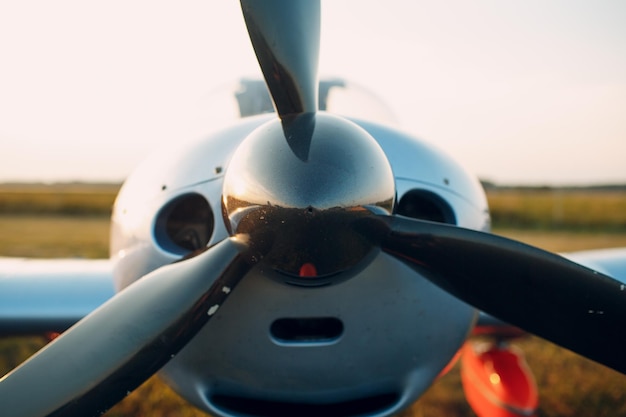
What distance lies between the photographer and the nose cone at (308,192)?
158 centimetres

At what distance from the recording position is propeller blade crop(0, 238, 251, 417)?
1.62 meters

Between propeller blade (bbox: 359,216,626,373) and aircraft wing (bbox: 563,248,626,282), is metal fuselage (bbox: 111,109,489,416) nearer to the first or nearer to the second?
propeller blade (bbox: 359,216,626,373)

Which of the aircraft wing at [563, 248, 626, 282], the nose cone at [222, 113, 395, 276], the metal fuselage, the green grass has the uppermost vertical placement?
the nose cone at [222, 113, 395, 276]

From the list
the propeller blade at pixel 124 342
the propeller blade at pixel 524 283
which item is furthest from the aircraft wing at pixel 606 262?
the propeller blade at pixel 124 342

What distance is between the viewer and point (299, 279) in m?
1.74

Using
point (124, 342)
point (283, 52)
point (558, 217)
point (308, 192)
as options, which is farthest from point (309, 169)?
point (558, 217)

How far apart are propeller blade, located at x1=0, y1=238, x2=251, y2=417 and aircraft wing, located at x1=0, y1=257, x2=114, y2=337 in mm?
1396

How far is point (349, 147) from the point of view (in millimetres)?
1695

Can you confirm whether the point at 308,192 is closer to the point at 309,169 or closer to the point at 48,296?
the point at 309,169

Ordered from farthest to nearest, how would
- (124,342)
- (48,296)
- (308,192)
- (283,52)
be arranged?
(48,296)
(283,52)
(124,342)
(308,192)

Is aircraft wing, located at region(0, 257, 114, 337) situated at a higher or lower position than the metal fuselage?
lower

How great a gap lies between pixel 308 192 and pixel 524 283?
82 cm

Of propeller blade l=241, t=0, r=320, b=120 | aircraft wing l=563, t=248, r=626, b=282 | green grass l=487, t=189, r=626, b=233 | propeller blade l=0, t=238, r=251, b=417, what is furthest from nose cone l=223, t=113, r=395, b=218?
green grass l=487, t=189, r=626, b=233

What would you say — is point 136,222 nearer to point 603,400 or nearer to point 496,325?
point 496,325
